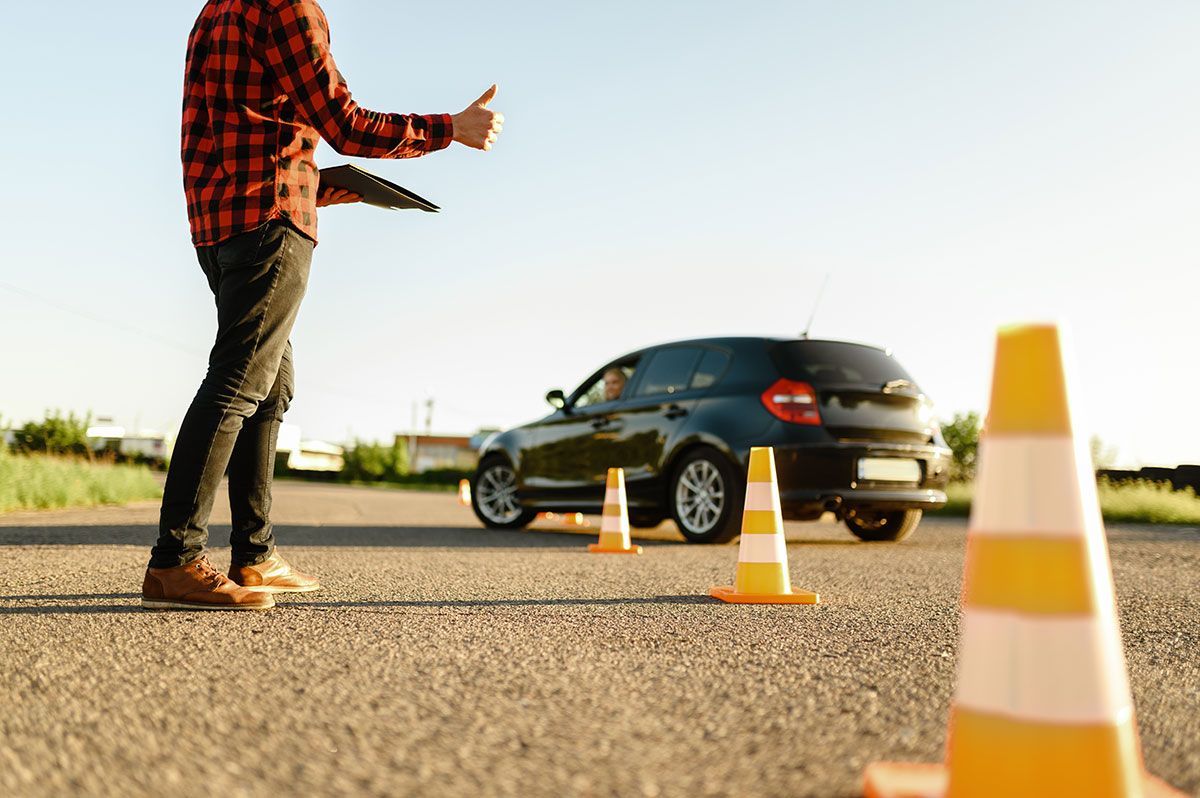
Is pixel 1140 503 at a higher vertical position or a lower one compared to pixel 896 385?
lower

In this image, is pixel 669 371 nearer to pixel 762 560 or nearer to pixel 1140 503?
pixel 762 560

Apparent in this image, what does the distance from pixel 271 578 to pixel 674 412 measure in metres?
4.78

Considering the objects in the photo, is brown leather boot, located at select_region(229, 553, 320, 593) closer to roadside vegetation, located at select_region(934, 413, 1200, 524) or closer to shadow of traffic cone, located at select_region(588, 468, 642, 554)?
shadow of traffic cone, located at select_region(588, 468, 642, 554)

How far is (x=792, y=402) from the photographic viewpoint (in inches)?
307

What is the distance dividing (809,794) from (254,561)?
295cm

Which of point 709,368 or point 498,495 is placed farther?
point 498,495

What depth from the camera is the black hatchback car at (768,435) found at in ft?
25.3

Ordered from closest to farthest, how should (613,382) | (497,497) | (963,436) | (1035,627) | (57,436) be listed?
(1035,627)
(613,382)
(497,497)
(57,436)
(963,436)

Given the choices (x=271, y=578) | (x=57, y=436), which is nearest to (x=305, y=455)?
(x=57, y=436)

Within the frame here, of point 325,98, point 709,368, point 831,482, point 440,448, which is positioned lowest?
point 831,482

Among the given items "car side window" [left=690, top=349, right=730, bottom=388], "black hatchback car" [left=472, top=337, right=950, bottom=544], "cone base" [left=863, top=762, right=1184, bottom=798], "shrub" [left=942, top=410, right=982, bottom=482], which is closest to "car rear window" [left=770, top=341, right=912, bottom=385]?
"black hatchback car" [left=472, top=337, right=950, bottom=544]

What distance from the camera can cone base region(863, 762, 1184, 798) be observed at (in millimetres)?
1732

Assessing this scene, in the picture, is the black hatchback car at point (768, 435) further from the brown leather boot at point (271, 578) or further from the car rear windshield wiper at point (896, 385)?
the brown leather boot at point (271, 578)

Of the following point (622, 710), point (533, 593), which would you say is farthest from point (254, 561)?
point (622, 710)
